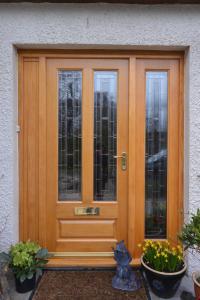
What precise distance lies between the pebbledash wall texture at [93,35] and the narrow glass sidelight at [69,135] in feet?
1.44

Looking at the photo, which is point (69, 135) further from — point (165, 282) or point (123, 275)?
point (165, 282)

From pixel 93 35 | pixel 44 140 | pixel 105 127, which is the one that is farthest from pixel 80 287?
pixel 93 35

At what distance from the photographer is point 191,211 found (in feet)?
9.63

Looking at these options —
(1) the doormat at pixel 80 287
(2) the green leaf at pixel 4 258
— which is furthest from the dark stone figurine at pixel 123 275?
(2) the green leaf at pixel 4 258

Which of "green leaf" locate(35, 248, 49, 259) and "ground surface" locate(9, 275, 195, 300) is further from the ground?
"green leaf" locate(35, 248, 49, 259)

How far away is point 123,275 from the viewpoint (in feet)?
9.09

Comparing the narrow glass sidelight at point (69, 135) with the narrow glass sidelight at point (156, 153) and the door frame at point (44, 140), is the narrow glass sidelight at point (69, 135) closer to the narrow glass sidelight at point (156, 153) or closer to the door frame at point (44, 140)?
the door frame at point (44, 140)

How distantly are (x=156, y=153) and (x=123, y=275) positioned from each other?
1372mm

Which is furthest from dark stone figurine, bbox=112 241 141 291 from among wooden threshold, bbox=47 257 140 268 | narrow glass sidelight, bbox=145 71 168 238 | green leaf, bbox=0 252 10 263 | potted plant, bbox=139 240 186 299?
green leaf, bbox=0 252 10 263

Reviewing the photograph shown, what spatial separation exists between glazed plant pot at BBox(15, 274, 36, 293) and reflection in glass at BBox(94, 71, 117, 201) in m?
1.08

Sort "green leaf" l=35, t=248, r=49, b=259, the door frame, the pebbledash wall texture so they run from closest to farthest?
1. "green leaf" l=35, t=248, r=49, b=259
2. the pebbledash wall texture
3. the door frame

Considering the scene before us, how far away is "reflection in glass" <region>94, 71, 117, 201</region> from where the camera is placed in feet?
10.3

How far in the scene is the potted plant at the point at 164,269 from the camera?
2.56m

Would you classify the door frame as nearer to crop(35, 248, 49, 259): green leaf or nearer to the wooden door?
the wooden door
